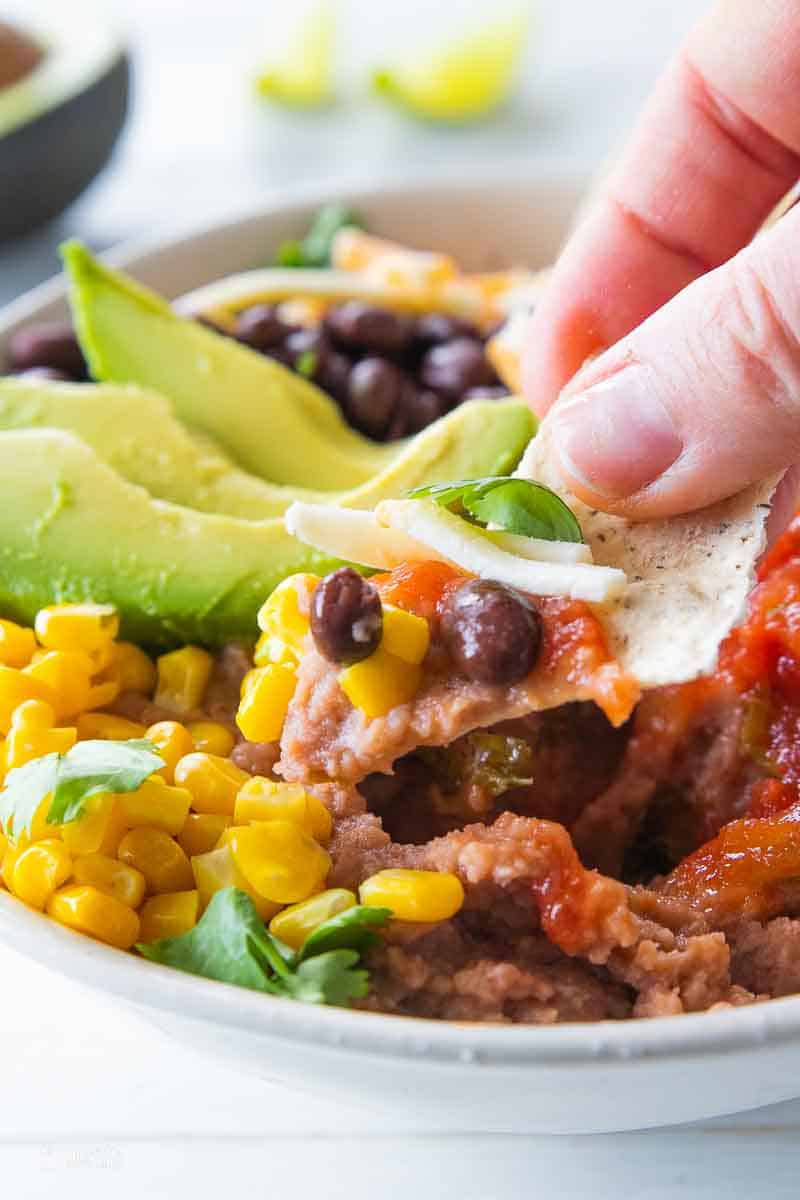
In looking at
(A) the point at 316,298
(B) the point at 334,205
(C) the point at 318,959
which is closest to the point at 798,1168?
(C) the point at 318,959

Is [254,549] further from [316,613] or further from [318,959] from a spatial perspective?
[318,959]

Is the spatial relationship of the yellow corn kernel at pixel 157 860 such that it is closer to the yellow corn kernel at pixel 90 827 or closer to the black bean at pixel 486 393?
the yellow corn kernel at pixel 90 827

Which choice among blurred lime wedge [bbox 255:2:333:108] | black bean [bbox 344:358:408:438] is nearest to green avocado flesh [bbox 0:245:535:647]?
black bean [bbox 344:358:408:438]

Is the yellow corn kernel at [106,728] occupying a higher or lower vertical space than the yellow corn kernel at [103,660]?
lower

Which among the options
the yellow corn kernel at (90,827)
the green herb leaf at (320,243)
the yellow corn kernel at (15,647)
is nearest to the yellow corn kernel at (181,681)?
the yellow corn kernel at (15,647)

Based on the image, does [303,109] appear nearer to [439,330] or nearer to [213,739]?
[439,330]
